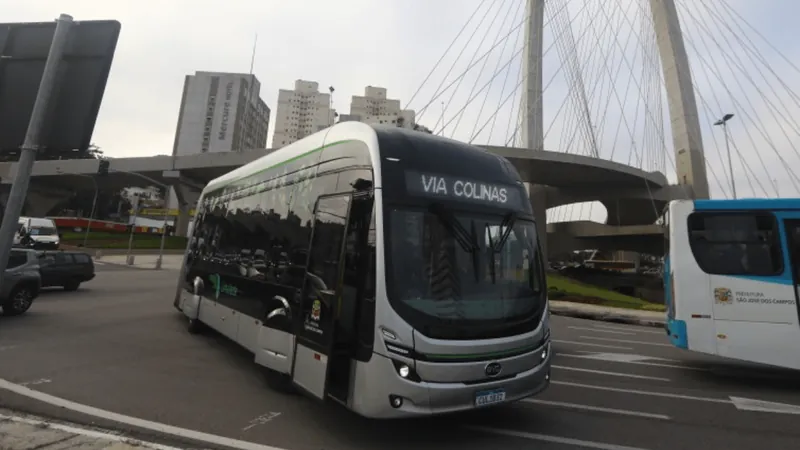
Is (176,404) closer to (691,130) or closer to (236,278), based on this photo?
(236,278)

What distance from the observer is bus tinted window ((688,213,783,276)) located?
6.78 meters

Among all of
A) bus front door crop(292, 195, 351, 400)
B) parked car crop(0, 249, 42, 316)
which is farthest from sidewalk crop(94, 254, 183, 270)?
bus front door crop(292, 195, 351, 400)

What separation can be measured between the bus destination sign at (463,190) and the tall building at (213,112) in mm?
82473

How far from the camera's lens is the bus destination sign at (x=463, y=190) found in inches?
174

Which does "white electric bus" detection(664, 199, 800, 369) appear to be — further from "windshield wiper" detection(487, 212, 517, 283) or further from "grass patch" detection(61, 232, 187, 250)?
"grass patch" detection(61, 232, 187, 250)

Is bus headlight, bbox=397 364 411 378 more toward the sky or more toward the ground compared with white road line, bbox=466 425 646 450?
more toward the sky

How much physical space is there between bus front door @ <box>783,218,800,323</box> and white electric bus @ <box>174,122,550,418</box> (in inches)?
180

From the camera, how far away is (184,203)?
54.8 m

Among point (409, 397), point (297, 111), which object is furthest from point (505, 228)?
point (297, 111)

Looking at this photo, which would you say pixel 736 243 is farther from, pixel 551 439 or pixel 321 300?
pixel 321 300

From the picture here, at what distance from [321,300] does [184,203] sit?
56.7 m

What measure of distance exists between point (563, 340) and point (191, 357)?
870 centimetres

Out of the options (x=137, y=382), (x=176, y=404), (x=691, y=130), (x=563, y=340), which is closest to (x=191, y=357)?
(x=137, y=382)

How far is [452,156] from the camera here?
16.0ft
